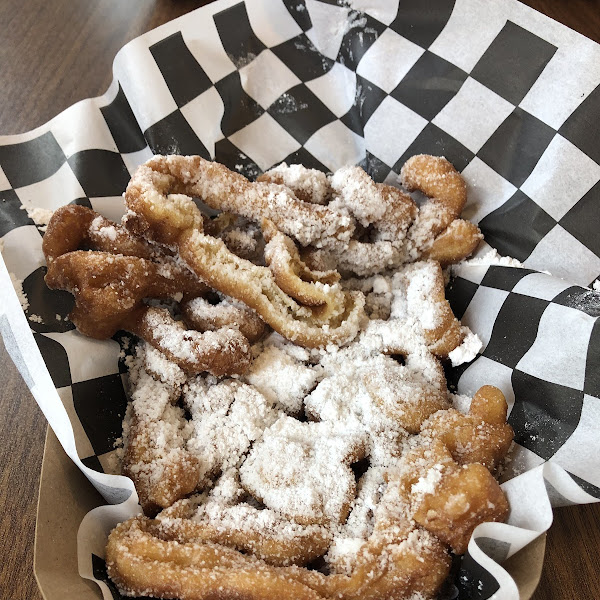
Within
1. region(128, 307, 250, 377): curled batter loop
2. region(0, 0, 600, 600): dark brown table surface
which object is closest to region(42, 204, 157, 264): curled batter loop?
region(128, 307, 250, 377): curled batter loop

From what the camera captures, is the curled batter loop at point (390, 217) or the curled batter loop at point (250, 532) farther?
the curled batter loop at point (390, 217)

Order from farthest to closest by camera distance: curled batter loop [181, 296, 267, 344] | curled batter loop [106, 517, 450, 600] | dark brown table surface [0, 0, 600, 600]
→ curled batter loop [181, 296, 267, 344]
dark brown table surface [0, 0, 600, 600]
curled batter loop [106, 517, 450, 600]

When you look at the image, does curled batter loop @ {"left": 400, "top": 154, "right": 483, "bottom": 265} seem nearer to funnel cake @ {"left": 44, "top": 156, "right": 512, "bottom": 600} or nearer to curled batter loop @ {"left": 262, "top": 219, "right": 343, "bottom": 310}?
funnel cake @ {"left": 44, "top": 156, "right": 512, "bottom": 600}

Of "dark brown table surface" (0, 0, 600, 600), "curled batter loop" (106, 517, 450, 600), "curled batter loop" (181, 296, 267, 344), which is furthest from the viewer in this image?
"curled batter loop" (181, 296, 267, 344)

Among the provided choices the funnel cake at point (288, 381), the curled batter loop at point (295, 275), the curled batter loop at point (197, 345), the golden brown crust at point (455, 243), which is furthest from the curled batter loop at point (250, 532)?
the golden brown crust at point (455, 243)

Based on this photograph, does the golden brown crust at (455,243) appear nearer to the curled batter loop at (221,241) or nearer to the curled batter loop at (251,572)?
the curled batter loop at (221,241)

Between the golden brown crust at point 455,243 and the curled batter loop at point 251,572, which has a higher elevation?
the golden brown crust at point 455,243
